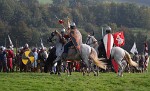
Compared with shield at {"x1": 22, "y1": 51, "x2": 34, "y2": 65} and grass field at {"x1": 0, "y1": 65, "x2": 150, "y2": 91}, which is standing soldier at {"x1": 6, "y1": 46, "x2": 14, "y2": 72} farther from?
grass field at {"x1": 0, "y1": 65, "x2": 150, "y2": 91}

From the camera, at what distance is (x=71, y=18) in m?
121

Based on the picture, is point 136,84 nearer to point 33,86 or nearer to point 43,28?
point 33,86

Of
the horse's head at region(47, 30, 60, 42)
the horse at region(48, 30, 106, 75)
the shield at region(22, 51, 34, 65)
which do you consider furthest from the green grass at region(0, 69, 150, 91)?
the shield at region(22, 51, 34, 65)

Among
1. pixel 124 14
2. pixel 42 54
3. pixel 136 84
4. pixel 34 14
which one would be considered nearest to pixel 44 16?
pixel 34 14

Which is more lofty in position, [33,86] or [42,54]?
[42,54]

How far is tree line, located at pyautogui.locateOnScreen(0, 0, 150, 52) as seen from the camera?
292 ft

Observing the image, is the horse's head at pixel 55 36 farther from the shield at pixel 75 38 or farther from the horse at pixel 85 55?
the horse at pixel 85 55

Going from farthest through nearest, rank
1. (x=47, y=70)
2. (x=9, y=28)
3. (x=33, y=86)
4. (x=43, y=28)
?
(x=43, y=28)
(x=9, y=28)
(x=47, y=70)
(x=33, y=86)

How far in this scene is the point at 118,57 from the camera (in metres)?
24.9

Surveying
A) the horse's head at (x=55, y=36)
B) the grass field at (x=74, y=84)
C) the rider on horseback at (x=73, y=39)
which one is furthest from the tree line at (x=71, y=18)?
the grass field at (x=74, y=84)

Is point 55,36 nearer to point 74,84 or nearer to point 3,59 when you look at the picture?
point 74,84

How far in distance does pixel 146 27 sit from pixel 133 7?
1026 cm

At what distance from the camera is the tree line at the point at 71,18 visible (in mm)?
89062

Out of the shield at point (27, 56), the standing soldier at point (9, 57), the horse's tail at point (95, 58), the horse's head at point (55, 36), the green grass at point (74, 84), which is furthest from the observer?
the shield at point (27, 56)
